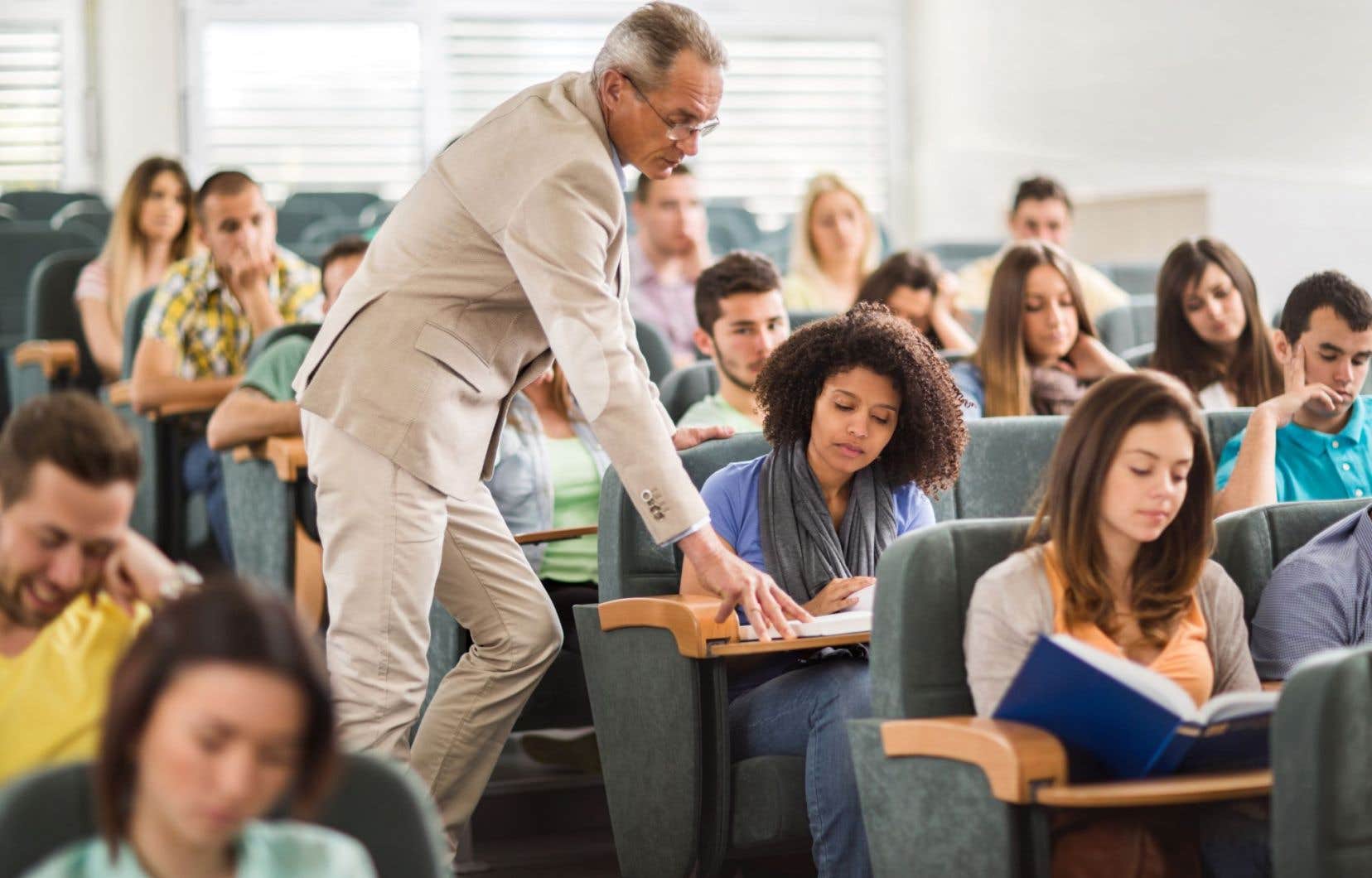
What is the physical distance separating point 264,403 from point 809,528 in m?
1.46

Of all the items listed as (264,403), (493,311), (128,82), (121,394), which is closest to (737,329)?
(264,403)

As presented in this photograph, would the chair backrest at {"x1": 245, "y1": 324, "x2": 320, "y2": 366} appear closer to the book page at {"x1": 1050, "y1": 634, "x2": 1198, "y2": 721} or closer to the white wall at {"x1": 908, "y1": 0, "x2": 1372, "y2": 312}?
the book page at {"x1": 1050, "y1": 634, "x2": 1198, "y2": 721}

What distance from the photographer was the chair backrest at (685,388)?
3.55 metres

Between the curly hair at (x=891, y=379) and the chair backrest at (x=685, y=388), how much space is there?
0.99 m

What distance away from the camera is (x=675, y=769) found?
2.31 metres

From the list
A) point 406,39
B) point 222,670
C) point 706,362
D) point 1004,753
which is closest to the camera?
point 222,670

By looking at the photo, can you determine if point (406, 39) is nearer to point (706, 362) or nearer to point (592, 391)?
point (706, 362)

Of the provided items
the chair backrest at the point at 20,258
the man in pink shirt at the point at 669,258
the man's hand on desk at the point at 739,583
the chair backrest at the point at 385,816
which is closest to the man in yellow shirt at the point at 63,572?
the chair backrest at the point at 385,816

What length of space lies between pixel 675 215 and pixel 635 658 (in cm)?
248

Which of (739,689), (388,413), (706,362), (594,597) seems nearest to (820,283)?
(706,362)

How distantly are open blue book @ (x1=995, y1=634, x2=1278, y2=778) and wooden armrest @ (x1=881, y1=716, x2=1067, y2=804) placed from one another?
0.03 m

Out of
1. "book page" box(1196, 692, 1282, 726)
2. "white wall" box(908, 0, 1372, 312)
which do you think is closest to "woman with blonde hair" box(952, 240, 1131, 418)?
"book page" box(1196, 692, 1282, 726)

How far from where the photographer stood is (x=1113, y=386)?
75.3 inches

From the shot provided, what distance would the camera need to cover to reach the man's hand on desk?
199 cm
